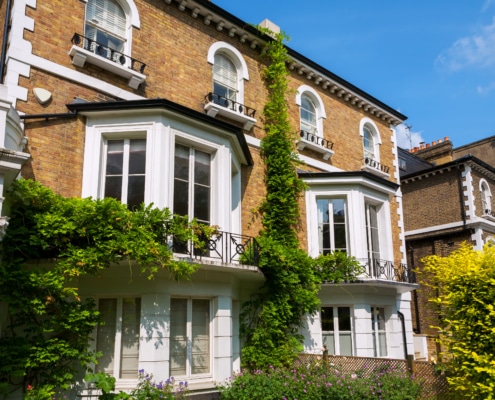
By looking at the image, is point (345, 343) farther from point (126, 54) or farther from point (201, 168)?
point (126, 54)

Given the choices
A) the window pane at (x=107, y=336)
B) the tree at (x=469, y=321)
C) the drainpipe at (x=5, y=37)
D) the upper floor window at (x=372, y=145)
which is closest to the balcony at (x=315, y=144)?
the upper floor window at (x=372, y=145)

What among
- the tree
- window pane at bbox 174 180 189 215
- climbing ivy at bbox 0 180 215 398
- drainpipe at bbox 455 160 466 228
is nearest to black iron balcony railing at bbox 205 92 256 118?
window pane at bbox 174 180 189 215

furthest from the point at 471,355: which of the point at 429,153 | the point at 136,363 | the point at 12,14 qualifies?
the point at 429,153

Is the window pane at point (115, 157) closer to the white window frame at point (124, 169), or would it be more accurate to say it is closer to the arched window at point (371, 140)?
the white window frame at point (124, 169)

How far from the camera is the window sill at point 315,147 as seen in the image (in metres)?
13.6

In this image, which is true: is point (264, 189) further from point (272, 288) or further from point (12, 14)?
point (12, 14)

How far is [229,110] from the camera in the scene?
11.7 meters

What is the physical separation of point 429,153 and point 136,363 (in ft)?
73.8

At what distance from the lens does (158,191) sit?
8547mm

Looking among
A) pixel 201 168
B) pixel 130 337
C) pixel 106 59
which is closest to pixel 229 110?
pixel 201 168

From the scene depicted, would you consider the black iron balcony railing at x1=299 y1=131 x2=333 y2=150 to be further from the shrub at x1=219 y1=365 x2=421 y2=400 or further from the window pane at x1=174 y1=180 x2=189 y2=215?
the shrub at x1=219 y1=365 x2=421 y2=400

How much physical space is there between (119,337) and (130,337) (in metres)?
0.20

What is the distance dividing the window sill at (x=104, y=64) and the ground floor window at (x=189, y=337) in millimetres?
5051

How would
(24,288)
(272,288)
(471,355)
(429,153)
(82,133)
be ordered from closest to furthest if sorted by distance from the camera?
(24,288), (471,355), (82,133), (272,288), (429,153)
